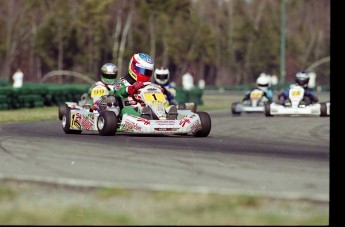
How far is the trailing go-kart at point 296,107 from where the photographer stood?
75.5 feet

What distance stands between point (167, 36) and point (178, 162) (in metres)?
73.2

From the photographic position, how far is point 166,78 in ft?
70.1

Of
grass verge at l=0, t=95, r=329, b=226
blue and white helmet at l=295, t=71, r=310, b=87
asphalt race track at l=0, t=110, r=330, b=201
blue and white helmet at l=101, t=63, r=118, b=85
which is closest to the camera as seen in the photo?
grass verge at l=0, t=95, r=329, b=226

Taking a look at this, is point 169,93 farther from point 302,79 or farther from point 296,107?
point 302,79

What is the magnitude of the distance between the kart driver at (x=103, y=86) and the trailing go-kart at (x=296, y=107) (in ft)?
24.8

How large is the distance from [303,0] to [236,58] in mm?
15366

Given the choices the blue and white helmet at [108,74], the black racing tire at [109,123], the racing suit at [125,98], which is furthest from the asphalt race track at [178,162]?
the blue and white helmet at [108,74]

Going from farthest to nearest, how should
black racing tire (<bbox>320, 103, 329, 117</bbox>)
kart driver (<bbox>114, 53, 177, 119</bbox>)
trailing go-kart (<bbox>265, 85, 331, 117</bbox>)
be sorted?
1. black racing tire (<bbox>320, 103, 329, 117</bbox>)
2. trailing go-kart (<bbox>265, 85, 331, 117</bbox>)
3. kart driver (<bbox>114, 53, 177, 119</bbox>)

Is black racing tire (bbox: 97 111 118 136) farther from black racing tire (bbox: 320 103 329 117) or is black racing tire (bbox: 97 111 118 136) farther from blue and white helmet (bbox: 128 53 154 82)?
black racing tire (bbox: 320 103 329 117)

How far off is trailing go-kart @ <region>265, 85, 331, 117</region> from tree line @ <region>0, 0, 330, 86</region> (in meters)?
43.2

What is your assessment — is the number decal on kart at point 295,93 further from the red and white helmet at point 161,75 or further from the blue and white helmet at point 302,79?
the red and white helmet at point 161,75

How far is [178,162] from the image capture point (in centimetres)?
892

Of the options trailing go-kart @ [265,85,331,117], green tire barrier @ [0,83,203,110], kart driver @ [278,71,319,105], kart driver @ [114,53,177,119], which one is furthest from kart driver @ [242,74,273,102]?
kart driver @ [114,53,177,119]

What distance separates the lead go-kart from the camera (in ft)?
42.7
